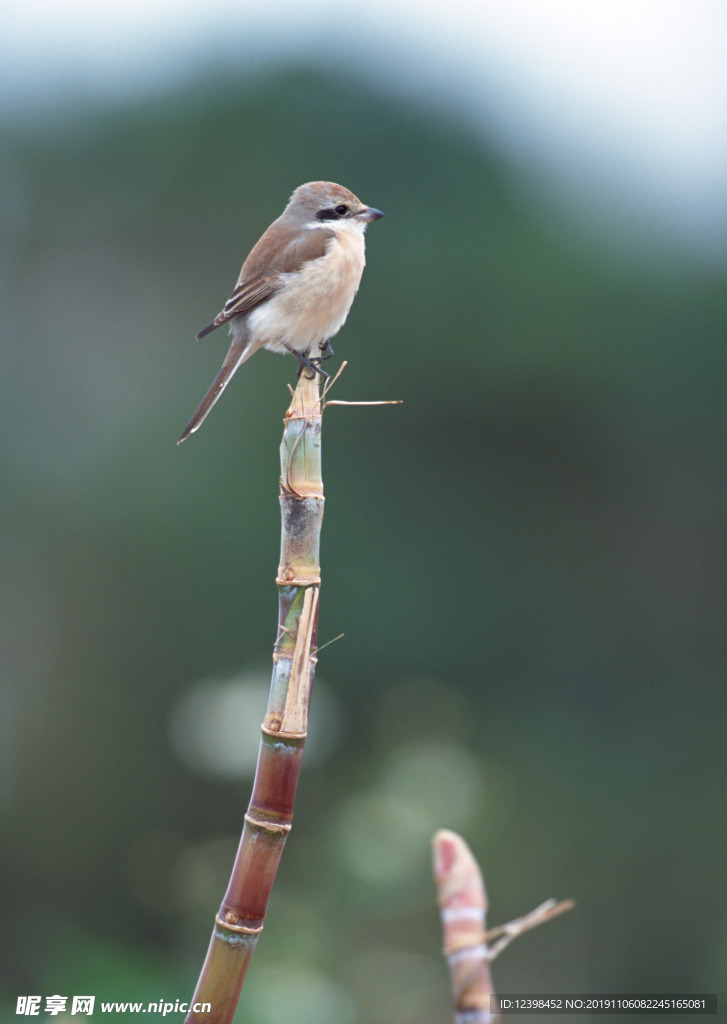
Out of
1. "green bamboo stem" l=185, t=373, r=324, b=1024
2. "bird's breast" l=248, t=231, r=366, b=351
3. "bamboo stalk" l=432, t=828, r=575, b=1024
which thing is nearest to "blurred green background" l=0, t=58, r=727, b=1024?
"bird's breast" l=248, t=231, r=366, b=351

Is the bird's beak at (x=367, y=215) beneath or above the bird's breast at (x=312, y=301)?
above

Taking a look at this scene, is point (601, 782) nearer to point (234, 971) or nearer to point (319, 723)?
point (319, 723)

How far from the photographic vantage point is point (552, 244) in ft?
17.8

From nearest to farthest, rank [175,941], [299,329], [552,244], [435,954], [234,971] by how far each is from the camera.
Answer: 1. [234,971]
2. [299,329]
3. [175,941]
4. [435,954]
5. [552,244]

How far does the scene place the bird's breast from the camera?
2.81 metres

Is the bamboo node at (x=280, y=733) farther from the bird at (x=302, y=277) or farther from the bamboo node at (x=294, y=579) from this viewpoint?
the bird at (x=302, y=277)

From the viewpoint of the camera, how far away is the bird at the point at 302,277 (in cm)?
281

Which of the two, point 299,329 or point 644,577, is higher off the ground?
point 299,329

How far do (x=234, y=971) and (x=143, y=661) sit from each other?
4.19 metres

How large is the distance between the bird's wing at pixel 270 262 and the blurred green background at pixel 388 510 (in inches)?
76.7

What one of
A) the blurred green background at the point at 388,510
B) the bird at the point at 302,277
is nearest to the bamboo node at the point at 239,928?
the bird at the point at 302,277

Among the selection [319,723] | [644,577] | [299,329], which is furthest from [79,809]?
[644,577]

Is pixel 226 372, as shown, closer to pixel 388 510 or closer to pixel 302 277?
pixel 302 277

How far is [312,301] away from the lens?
9.43 feet
